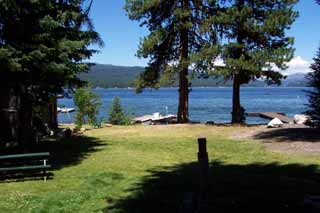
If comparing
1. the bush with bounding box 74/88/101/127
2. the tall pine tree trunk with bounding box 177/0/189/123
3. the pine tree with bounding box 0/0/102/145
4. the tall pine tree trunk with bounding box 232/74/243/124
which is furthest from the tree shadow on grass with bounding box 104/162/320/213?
the bush with bounding box 74/88/101/127

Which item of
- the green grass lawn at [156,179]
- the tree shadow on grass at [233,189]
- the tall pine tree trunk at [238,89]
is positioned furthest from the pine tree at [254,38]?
the tree shadow on grass at [233,189]

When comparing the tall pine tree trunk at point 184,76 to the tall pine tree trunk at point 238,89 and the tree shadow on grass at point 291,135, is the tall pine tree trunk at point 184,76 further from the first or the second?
the tree shadow on grass at point 291,135

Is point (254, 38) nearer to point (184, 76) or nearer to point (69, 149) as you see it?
point (184, 76)

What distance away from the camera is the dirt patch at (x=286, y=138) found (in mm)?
15055

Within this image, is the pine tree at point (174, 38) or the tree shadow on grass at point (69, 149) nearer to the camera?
the tree shadow on grass at point (69, 149)

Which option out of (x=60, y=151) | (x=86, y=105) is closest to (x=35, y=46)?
(x=60, y=151)

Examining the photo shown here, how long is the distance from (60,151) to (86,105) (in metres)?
14.3

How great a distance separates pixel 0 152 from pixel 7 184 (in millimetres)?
4999

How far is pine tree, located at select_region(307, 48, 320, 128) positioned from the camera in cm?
1822

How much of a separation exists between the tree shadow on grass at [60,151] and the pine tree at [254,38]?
7222 mm

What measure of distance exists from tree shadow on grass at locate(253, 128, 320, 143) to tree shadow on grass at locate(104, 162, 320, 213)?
4.43m

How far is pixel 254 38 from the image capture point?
22703 mm

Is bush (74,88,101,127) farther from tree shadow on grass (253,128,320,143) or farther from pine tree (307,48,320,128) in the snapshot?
pine tree (307,48,320,128)

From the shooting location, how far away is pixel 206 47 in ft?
74.9
